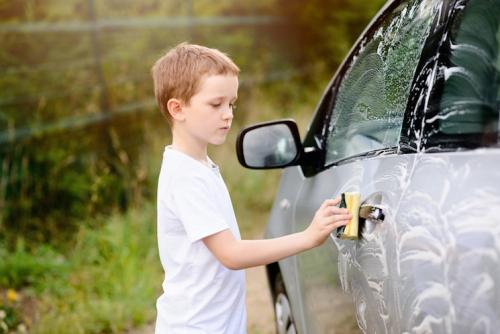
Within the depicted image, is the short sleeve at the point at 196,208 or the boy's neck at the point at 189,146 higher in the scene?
the boy's neck at the point at 189,146

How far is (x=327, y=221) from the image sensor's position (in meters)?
1.96

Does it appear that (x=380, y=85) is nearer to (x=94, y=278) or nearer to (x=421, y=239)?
(x=421, y=239)

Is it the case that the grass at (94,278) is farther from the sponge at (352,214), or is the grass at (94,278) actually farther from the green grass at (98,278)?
the sponge at (352,214)

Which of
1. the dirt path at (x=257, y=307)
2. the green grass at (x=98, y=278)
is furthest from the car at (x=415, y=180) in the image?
the green grass at (x=98, y=278)

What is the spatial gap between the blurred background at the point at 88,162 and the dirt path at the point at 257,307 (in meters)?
0.04

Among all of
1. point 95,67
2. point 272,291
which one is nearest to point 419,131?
point 272,291

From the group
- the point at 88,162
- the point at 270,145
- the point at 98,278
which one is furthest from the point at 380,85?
the point at 88,162

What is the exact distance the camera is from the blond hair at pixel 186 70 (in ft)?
6.97

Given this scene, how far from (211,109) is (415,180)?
2.10 feet

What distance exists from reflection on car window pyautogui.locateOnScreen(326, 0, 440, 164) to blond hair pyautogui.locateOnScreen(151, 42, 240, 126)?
433 millimetres

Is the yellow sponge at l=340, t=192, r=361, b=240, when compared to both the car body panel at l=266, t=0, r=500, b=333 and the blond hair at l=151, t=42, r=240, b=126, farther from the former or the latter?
the blond hair at l=151, t=42, r=240, b=126

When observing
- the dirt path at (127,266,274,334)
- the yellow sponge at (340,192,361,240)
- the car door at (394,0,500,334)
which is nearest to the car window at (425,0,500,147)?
the car door at (394,0,500,334)

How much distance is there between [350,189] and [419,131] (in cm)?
37

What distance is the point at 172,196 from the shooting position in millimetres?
2135
